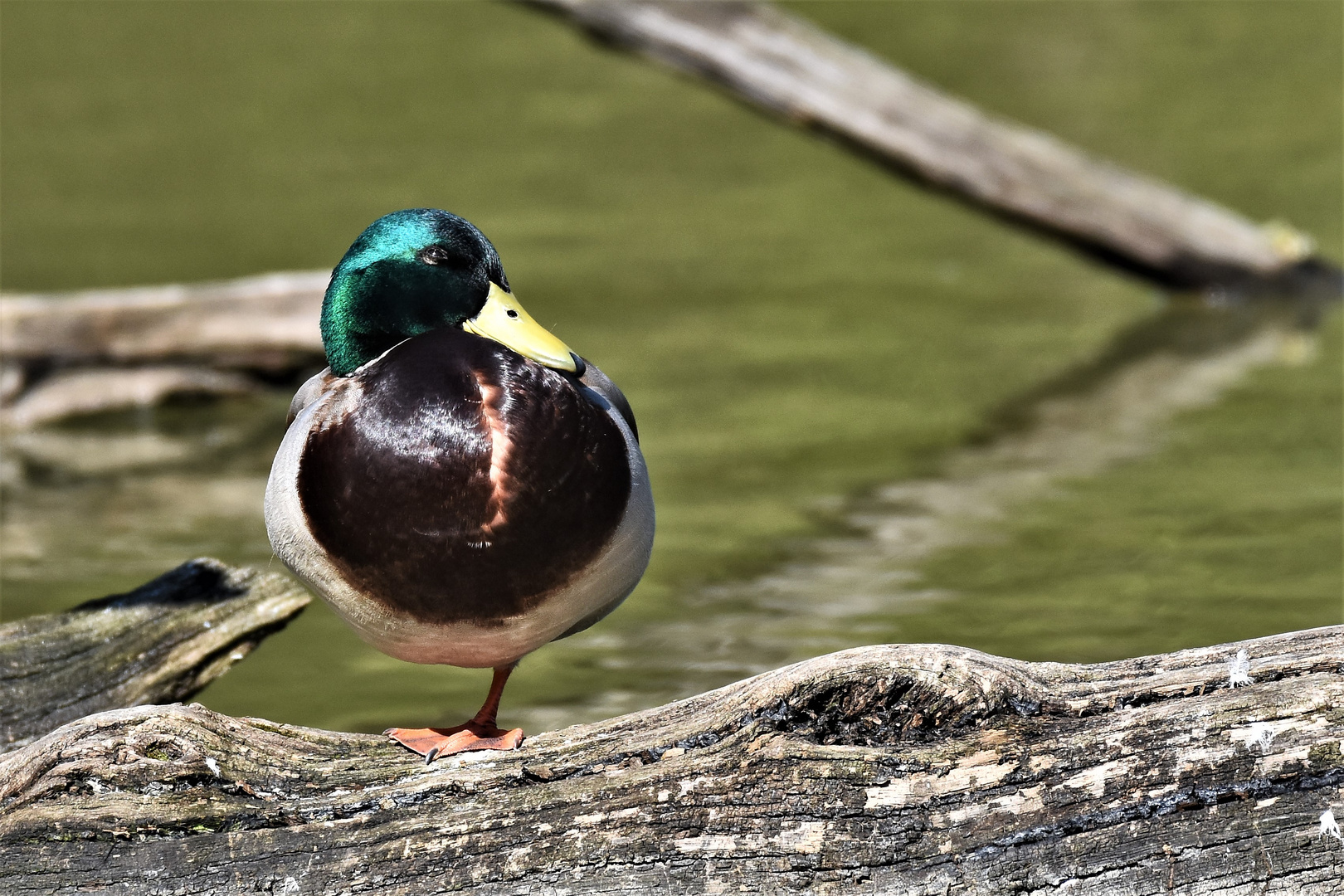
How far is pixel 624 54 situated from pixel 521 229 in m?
2.49

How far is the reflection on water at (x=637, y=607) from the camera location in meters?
4.02

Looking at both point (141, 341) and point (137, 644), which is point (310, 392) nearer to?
point (137, 644)

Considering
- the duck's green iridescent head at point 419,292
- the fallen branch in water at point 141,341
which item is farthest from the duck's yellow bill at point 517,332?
the fallen branch in water at point 141,341

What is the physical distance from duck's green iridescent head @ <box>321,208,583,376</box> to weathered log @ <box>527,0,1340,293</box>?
4.37 metres

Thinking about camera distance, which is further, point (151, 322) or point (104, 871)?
point (151, 322)

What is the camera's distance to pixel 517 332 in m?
2.51

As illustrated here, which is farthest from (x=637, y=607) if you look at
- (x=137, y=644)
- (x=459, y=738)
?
(x=459, y=738)

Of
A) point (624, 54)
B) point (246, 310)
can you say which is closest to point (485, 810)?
point (246, 310)

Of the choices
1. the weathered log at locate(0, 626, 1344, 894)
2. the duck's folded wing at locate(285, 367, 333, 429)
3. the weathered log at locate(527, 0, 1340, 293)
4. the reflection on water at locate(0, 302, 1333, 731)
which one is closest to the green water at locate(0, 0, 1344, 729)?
the reflection on water at locate(0, 302, 1333, 731)

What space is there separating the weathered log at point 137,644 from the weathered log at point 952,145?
417 cm

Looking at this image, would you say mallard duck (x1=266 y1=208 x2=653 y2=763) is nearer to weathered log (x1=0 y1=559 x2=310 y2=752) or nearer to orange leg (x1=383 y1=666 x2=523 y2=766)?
orange leg (x1=383 y1=666 x2=523 y2=766)

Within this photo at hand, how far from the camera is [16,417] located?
650cm

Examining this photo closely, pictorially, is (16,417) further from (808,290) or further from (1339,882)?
(1339,882)

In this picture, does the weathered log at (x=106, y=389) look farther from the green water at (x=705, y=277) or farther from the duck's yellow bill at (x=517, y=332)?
the duck's yellow bill at (x=517, y=332)
